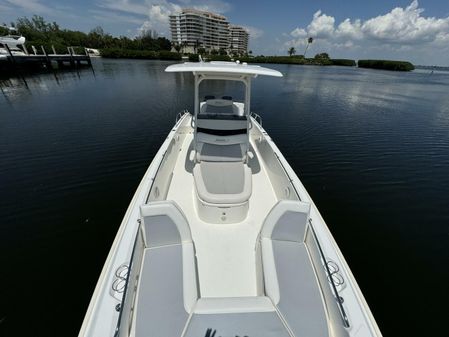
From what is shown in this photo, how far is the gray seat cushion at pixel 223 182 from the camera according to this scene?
12.6ft

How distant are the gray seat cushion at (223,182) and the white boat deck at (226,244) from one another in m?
0.56

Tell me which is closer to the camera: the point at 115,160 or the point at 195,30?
the point at 115,160

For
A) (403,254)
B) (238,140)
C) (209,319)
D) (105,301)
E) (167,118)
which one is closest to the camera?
(209,319)

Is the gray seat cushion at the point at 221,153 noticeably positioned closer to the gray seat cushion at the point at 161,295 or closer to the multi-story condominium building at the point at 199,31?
the gray seat cushion at the point at 161,295

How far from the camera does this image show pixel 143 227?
9.08 ft

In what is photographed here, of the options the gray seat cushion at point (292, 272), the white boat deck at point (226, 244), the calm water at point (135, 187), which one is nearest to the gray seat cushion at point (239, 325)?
the gray seat cushion at point (292, 272)

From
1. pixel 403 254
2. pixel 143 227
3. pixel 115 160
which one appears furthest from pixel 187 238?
pixel 115 160

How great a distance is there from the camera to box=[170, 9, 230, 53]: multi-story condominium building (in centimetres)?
10625

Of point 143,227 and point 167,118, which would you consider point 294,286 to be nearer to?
point 143,227

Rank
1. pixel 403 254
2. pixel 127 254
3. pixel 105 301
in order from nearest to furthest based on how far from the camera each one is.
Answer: pixel 105 301
pixel 127 254
pixel 403 254

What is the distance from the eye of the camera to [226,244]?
368 centimetres

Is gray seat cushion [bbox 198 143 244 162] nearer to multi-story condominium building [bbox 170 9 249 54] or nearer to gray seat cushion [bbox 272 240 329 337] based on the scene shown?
gray seat cushion [bbox 272 240 329 337]

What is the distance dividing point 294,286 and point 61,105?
17.7 metres

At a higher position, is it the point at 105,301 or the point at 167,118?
the point at 105,301
